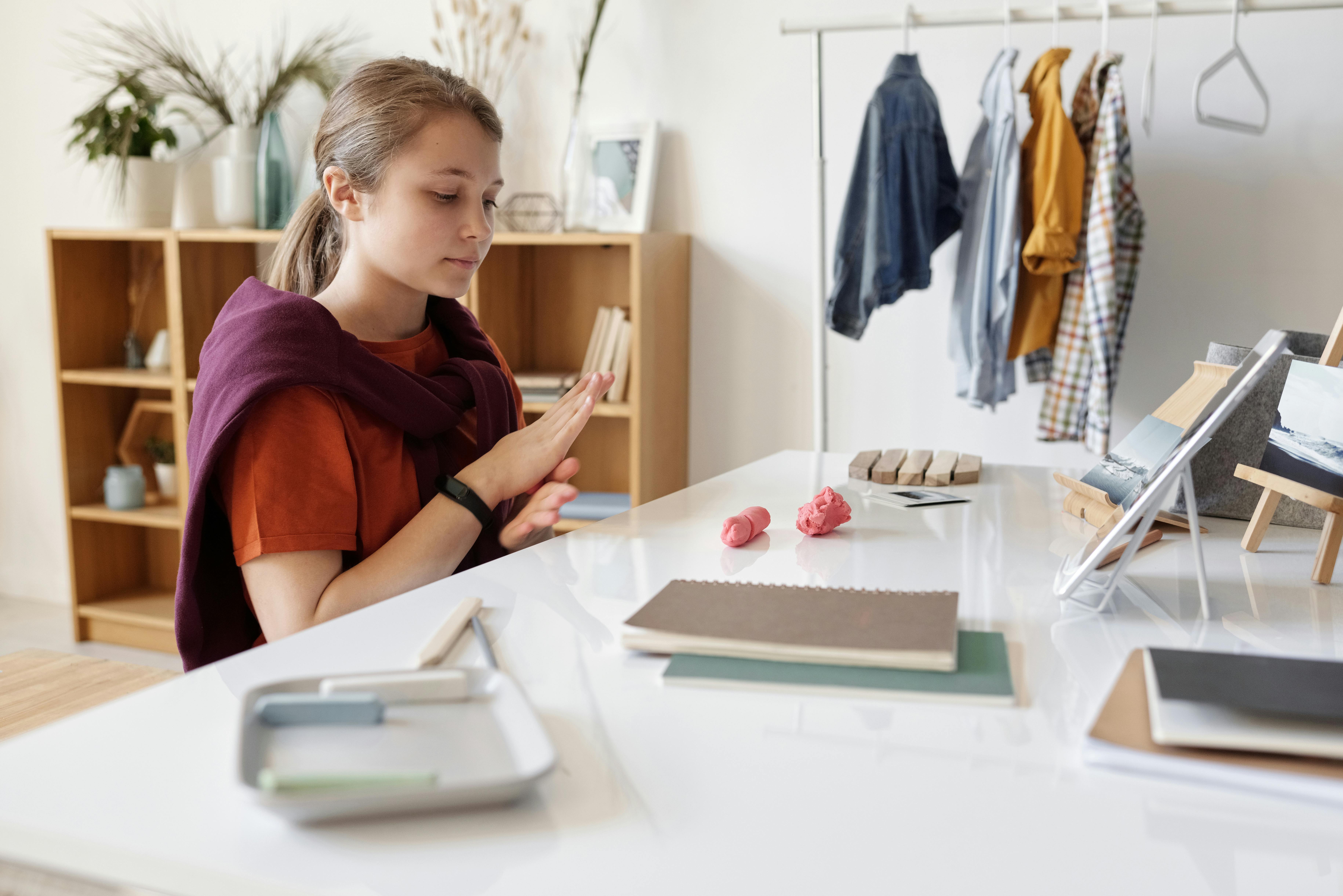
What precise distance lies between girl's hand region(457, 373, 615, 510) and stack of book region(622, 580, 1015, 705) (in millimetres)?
456

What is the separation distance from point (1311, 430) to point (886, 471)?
579 mm

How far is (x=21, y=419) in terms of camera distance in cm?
399

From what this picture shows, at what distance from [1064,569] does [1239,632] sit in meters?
0.18

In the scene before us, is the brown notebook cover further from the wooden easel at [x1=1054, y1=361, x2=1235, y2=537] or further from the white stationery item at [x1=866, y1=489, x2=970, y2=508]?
the white stationery item at [x1=866, y1=489, x2=970, y2=508]

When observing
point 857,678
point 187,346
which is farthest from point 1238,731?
point 187,346

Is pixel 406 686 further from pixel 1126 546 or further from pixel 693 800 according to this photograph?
pixel 1126 546

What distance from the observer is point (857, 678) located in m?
0.74

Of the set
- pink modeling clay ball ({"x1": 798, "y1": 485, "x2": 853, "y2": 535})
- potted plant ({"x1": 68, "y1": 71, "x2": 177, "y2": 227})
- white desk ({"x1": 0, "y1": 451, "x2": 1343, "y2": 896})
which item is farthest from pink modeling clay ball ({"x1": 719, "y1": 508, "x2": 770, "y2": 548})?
potted plant ({"x1": 68, "y1": 71, "x2": 177, "y2": 227})

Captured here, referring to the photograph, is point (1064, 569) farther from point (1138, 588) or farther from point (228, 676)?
point (228, 676)

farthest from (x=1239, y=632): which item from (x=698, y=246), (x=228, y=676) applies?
(x=698, y=246)

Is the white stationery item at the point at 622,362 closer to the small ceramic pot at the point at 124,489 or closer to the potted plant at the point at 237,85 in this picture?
the potted plant at the point at 237,85

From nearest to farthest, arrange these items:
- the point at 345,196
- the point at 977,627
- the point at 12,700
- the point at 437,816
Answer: the point at 437,816
the point at 977,627
the point at 345,196
the point at 12,700

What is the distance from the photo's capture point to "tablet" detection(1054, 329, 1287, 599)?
83 centimetres

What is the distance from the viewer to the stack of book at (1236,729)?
0.58 meters
